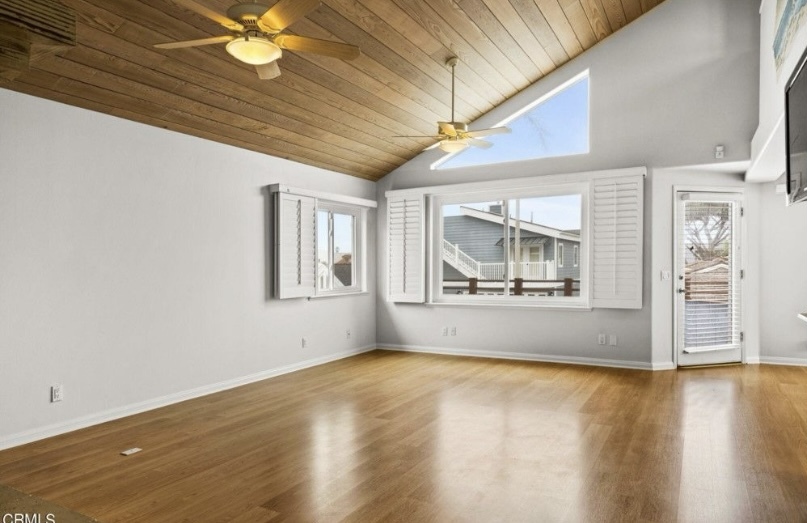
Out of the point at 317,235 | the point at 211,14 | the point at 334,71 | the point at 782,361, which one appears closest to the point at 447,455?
the point at 211,14

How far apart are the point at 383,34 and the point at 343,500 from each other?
144 inches

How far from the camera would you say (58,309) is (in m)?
4.10

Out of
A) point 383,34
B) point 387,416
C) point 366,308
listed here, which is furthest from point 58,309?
point 366,308

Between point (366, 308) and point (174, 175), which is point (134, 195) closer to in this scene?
point (174, 175)

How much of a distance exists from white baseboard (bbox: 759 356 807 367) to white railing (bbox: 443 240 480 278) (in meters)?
3.57

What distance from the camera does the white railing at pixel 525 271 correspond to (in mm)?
6945

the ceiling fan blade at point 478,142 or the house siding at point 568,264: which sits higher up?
the ceiling fan blade at point 478,142

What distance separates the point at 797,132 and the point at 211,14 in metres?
3.16

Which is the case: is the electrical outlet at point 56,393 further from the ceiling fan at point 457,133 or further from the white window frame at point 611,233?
the white window frame at point 611,233

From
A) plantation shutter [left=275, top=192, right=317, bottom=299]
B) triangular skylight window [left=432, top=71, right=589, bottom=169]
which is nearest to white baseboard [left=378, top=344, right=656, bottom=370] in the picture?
plantation shutter [left=275, top=192, right=317, bottom=299]

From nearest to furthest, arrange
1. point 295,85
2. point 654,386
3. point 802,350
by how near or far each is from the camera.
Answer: point 295,85 < point 654,386 < point 802,350

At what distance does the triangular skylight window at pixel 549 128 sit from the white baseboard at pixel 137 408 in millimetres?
3606

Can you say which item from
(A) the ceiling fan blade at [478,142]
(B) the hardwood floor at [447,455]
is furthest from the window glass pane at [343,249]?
(A) the ceiling fan blade at [478,142]

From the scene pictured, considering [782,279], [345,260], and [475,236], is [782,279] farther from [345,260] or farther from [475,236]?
[345,260]
